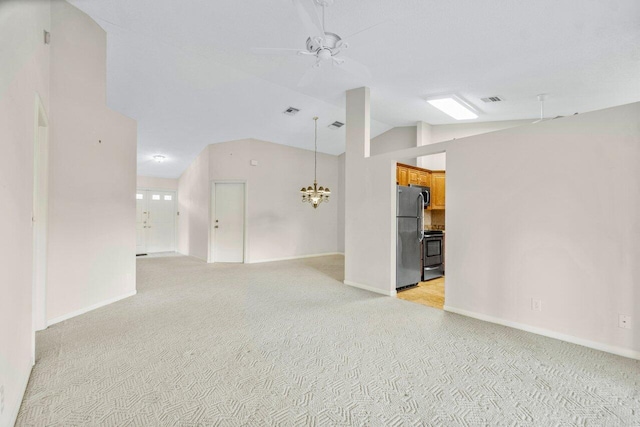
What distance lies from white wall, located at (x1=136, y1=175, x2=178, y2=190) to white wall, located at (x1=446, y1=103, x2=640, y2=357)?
338 inches

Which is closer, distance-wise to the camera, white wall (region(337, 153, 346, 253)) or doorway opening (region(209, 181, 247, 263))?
doorway opening (region(209, 181, 247, 263))

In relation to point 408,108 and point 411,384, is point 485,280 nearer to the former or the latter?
point 411,384

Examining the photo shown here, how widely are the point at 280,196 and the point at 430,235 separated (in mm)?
4007

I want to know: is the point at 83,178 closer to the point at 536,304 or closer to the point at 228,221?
the point at 228,221

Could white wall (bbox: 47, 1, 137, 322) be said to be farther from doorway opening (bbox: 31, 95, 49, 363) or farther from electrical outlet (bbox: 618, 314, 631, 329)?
electrical outlet (bbox: 618, 314, 631, 329)

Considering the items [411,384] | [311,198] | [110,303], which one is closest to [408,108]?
[311,198]

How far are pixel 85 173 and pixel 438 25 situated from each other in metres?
4.32

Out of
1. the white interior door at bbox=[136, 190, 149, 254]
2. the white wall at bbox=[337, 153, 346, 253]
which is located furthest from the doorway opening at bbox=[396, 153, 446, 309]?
the white interior door at bbox=[136, 190, 149, 254]

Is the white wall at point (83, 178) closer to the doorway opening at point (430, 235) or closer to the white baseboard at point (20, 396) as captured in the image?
the white baseboard at point (20, 396)

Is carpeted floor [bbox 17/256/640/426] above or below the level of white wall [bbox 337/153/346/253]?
below

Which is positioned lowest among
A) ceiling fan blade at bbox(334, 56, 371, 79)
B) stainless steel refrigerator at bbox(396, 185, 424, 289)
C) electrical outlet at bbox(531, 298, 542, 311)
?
electrical outlet at bbox(531, 298, 542, 311)

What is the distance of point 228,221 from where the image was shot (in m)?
7.46

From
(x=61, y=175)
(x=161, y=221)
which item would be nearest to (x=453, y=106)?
(x=61, y=175)

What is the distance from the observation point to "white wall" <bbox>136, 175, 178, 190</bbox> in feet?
28.8
